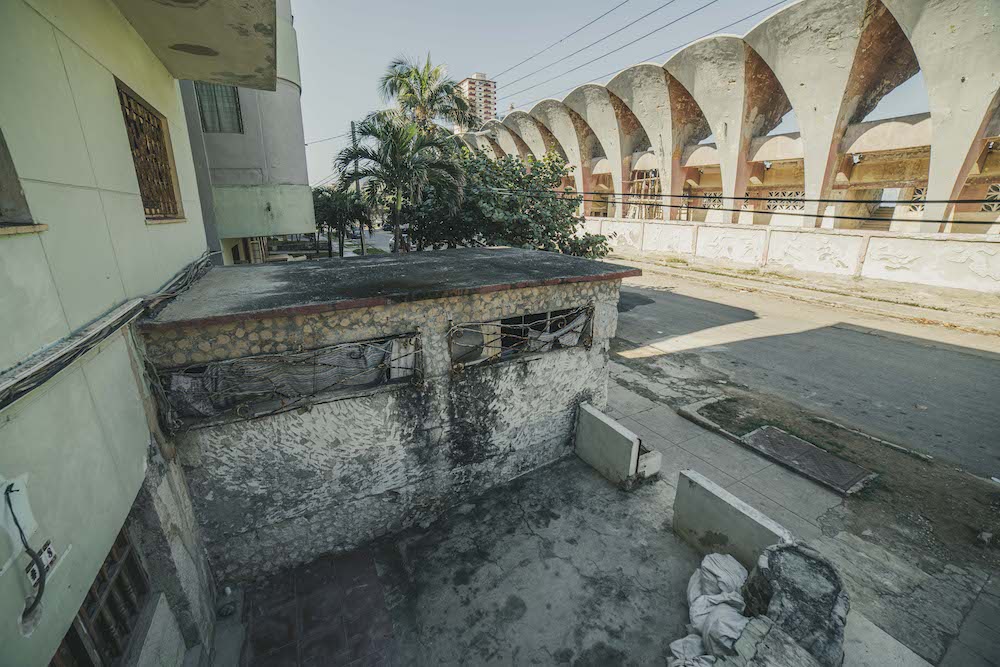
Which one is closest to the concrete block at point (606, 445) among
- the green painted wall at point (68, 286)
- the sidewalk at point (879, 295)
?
the green painted wall at point (68, 286)

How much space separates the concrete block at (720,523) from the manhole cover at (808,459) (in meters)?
2.71

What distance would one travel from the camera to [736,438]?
774 cm

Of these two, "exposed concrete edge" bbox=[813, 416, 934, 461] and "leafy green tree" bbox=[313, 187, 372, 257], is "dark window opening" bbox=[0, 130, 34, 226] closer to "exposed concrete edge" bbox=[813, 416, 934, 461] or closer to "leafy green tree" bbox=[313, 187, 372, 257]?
"exposed concrete edge" bbox=[813, 416, 934, 461]

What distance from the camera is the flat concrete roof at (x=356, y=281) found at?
4402 mm

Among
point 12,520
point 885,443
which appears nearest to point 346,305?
point 12,520

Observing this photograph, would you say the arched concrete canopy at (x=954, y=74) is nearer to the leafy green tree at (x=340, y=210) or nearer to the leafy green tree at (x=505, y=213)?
the leafy green tree at (x=505, y=213)

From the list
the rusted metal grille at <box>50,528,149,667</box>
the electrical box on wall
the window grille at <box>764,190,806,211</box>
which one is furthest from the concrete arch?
the electrical box on wall

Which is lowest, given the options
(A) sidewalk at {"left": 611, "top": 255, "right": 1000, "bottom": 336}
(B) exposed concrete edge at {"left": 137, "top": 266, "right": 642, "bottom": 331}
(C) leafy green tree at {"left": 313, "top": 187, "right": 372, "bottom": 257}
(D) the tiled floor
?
(D) the tiled floor

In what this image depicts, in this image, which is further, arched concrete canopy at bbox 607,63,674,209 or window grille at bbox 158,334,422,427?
arched concrete canopy at bbox 607,63,674,209

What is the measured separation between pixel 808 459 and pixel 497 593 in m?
5.90

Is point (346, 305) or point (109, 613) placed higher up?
point (346, 305)

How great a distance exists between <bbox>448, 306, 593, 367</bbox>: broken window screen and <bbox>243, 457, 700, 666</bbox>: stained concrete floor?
2.42 m

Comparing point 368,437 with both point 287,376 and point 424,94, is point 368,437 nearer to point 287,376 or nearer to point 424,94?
point 287,376

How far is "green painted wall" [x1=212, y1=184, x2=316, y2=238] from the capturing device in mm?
9555
